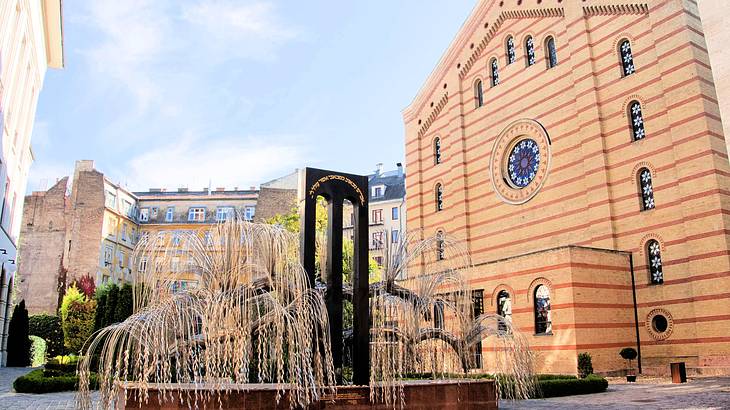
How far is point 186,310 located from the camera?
9.00 m

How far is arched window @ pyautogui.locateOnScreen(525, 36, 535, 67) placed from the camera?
26672mm

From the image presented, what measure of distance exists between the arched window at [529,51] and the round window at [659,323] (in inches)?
517

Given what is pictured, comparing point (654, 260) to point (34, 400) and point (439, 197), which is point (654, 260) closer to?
point (439, 197)

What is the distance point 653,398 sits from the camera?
1365cm

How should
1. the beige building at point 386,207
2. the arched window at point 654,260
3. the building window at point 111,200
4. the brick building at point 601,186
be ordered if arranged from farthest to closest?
1. the beige building at point 386,207
2. the building window at point 111,200
3. the arched window at point 654,260
4. the brick building at point 601,186

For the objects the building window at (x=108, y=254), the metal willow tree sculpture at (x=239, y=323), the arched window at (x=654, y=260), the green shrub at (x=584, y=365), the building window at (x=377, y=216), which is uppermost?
the building window at (x=377, y=216)

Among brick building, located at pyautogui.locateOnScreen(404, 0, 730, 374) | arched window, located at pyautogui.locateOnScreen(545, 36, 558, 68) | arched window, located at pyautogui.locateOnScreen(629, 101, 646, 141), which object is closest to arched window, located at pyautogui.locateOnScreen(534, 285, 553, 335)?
brick building, located at pyautogui.locateOnScreen(404, 0, 730, 374)

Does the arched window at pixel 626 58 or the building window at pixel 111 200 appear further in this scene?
the building window at pixel 111 200

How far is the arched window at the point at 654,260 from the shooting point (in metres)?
20.2

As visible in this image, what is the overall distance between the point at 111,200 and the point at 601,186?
40.7 meters

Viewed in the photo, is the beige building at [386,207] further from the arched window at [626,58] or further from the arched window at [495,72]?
the arched window at [626,58]

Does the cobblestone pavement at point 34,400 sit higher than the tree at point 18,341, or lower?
lower

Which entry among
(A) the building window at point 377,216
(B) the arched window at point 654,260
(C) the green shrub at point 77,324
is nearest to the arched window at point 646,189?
(B) the arched window at point 654,260

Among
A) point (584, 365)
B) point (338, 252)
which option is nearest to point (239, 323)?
point (338, 252)
